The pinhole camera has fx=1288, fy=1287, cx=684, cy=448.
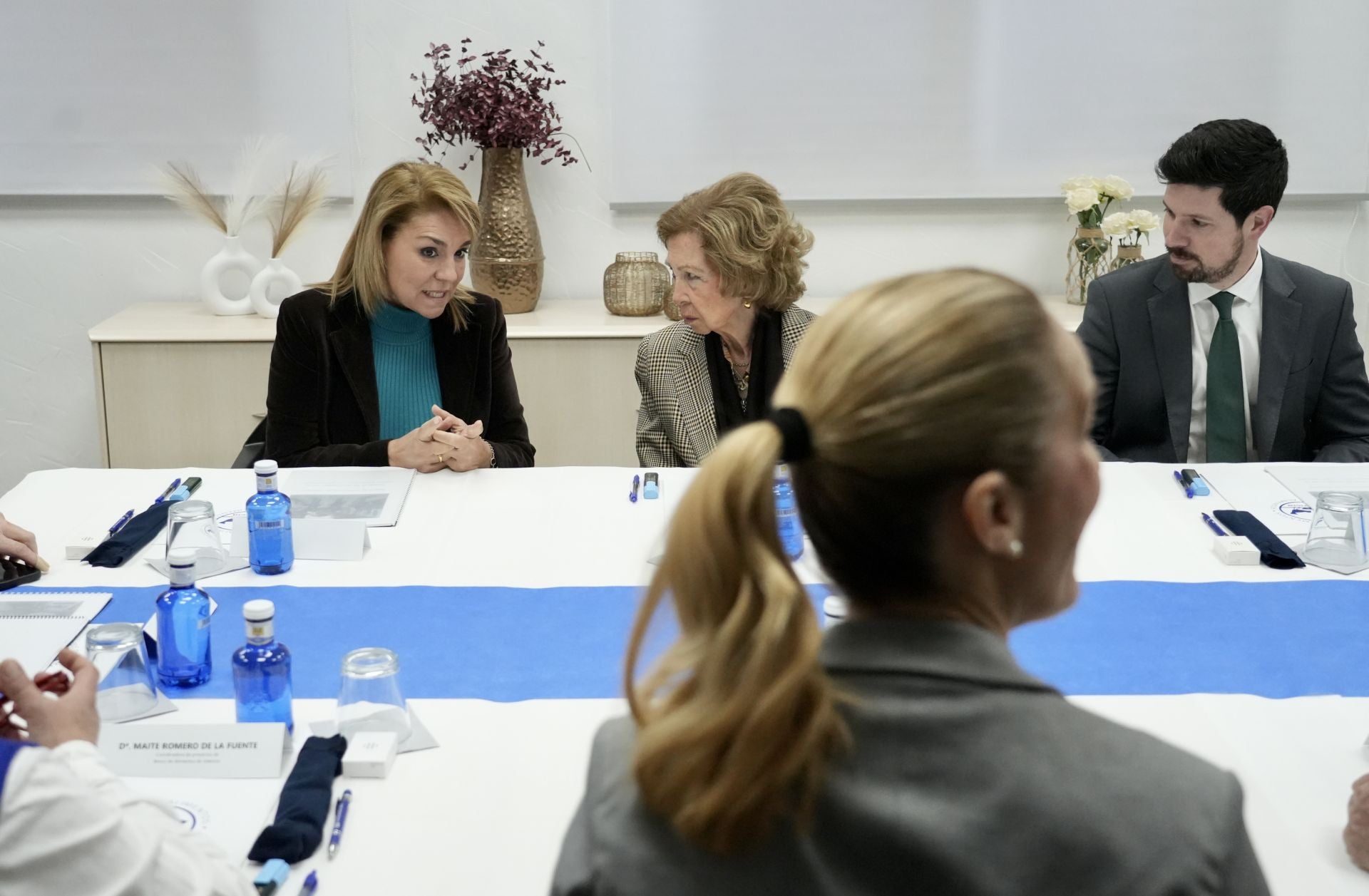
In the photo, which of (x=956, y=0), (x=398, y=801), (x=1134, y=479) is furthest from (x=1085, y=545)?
(x=956, y=0)

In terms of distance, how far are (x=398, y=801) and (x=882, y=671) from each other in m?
0.73

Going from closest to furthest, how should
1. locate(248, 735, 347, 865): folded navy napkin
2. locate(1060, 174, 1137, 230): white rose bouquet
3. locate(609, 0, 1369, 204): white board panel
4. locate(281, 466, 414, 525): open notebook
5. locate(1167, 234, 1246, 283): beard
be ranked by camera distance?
locate(248, 735, 347, 865): folded navy napkin → locate(281, 466, 414, 525): open notebook → locate(1167, 234, 1246, 283): beard → locate(1060, 174, 1137, 230): white rose bouquet → locate(609, 0, 1369, 204): white board panel

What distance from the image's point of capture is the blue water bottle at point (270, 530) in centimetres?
201

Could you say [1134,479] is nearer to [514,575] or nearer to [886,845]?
[514,575]

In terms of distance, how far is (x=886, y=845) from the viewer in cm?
78

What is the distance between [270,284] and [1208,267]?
2.65 meters

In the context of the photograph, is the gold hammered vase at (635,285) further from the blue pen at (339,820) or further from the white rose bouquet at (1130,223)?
the blue pen at (339,820)

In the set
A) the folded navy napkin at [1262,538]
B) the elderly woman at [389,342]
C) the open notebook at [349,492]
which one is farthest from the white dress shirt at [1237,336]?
the open notebook at [349,492]

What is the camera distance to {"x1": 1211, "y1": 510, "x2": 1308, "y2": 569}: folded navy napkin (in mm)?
2051

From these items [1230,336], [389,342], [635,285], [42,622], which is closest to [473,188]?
[635,285]

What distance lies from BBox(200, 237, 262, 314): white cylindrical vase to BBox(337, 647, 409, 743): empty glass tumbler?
273 centimetres

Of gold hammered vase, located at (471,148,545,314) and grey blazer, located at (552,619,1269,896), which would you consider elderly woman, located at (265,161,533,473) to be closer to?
gold hammered vase, located at (471,148,545,314)

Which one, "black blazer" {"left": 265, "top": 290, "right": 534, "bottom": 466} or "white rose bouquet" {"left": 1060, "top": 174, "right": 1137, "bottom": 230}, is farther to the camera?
"white rose bouquet" {"left": 1060, "top": 174, "right": 1137, "bottom": 230}

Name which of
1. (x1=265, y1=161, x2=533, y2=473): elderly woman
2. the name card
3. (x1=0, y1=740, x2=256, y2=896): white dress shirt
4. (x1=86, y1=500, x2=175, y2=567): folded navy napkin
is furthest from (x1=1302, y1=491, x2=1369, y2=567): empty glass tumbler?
(x1=86, y1=500, x2=175, y2=567): folded navy napkin
